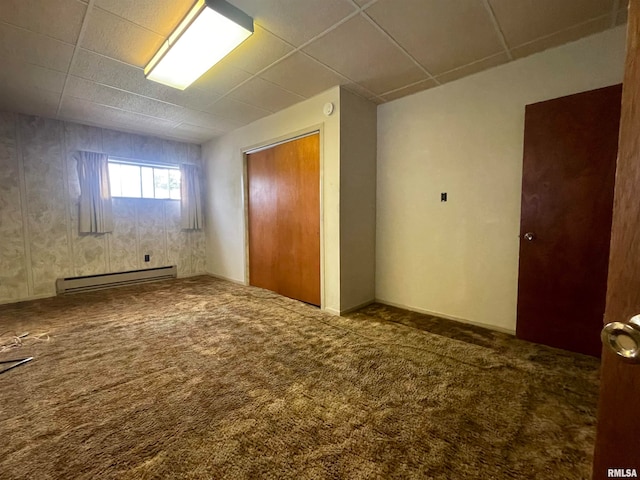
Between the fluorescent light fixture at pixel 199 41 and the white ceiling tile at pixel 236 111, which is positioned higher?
the white ceiling tile at pixel 236 111

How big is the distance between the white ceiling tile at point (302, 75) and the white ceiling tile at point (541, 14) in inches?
55.2

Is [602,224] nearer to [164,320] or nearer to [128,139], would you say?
[164,320]

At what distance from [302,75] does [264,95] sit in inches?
26.0

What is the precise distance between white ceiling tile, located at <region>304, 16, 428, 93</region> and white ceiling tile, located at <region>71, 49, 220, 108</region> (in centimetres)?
152

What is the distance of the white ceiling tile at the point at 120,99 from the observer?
292 centimetres

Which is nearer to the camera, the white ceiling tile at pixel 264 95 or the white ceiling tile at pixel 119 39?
the white ceiling tile at pixel 119 39

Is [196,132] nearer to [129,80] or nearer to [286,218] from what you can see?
[129,80]

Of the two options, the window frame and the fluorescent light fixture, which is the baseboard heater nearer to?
the window frame

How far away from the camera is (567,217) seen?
2.23 m

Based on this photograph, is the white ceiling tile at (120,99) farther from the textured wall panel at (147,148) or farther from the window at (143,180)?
the window at (143,180)

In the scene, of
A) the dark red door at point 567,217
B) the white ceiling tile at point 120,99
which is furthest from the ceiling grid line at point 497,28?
the white ceiling tile at point 120,99

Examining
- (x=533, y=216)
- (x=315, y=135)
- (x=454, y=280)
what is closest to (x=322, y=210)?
(x=315, y=135)

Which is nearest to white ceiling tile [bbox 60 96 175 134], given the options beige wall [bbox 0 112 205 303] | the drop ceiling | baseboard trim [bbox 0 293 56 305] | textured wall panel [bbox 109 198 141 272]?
the drop ceiling

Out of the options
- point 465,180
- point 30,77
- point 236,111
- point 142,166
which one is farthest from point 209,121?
point 465,180
